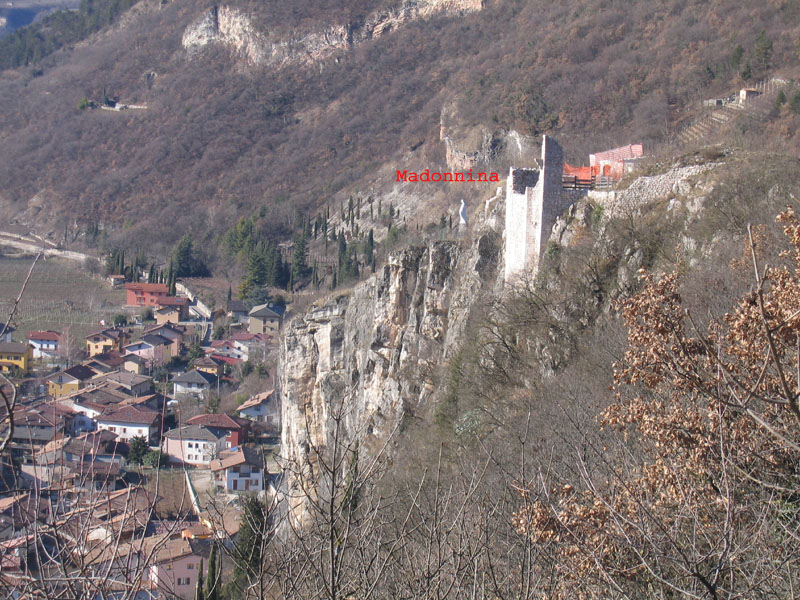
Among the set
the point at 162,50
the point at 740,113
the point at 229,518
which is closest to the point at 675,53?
the point at 740,113

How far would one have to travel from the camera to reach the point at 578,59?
45188mm

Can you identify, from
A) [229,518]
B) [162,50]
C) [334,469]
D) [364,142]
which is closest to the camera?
[334,469]

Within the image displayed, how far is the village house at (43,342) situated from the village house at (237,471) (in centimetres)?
1788

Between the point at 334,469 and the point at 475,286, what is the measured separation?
14.7 m

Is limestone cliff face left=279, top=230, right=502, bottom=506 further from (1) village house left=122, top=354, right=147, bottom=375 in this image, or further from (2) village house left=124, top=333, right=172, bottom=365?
(2) village house left=124, top=333, right=172, bottom=365

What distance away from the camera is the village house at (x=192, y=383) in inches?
1531

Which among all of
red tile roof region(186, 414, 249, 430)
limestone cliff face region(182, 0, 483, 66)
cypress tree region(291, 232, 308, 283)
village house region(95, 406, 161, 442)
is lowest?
red tile roof region(186, 414, 249, 430)

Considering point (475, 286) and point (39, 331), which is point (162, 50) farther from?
point (475, 286)

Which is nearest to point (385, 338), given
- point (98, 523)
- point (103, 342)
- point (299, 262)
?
point (98, 523)

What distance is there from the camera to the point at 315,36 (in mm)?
82750

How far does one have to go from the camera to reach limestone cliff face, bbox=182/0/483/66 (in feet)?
265

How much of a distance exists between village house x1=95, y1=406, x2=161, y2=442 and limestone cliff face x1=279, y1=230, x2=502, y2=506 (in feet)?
15.2

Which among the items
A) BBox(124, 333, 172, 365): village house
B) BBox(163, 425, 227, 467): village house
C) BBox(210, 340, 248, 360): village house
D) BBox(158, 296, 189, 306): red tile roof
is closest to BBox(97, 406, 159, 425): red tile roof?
BBox(163, 425, 227, 467): village house

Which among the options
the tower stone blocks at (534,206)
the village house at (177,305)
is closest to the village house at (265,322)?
the village house at (177,305)
